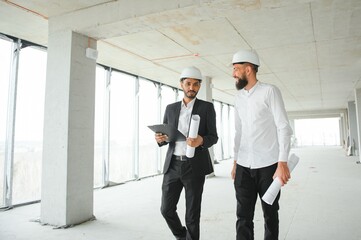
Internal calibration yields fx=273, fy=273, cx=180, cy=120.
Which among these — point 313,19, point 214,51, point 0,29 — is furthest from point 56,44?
point 313,19

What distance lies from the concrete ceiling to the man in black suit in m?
1.15

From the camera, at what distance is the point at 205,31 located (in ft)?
14.6

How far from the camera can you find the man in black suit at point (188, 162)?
2.22m

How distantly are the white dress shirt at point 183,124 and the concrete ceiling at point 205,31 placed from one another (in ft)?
3.86

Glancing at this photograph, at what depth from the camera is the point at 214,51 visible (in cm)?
545

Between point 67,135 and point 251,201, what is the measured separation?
2.44 m

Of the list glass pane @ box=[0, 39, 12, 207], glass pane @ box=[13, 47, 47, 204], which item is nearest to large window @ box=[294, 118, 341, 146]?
glass pane @ box=[13, 47, 47, 204]

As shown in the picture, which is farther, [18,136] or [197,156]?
[18,136]

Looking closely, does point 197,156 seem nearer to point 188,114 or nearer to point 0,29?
point 188,114

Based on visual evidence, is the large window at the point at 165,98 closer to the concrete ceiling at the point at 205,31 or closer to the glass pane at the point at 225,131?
the concrete ceiling at the point at 205,31

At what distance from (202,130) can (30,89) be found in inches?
152

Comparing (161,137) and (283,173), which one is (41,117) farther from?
(283,173)

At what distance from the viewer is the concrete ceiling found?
3.18m

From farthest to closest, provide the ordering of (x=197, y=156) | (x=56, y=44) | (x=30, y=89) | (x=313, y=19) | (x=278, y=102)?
(x=30, y=89)
(x=313, y=19)
(x=56, y=44)
(x=197, y=156)
(x=278, y=102)
